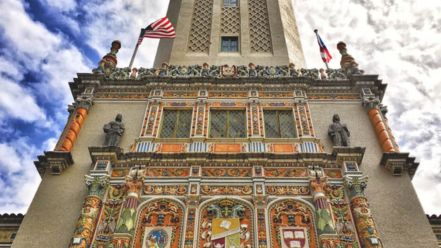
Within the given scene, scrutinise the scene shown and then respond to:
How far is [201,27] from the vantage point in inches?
787

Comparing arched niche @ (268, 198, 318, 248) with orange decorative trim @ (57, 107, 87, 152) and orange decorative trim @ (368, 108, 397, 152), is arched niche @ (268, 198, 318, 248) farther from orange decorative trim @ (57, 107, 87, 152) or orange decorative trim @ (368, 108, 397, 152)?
orange decorative trim @ (57, 107, 87, 152)

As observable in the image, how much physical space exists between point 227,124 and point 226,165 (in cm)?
209

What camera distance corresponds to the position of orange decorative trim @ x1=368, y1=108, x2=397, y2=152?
12.8 m

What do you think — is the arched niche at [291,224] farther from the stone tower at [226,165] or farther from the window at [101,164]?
the window at [101,164]

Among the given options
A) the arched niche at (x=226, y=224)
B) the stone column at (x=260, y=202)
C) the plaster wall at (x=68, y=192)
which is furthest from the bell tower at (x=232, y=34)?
the arched niche at (x=226, y=224)

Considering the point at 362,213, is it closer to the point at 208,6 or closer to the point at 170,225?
the point at 170,225

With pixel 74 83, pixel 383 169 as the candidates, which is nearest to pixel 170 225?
pixel 383 169

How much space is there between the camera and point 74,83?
1592cm

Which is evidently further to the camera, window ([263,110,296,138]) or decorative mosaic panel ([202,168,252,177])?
window ([263,110,296,138])

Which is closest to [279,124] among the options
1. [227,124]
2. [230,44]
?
[227,124]

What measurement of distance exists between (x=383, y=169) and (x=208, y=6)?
12.8m

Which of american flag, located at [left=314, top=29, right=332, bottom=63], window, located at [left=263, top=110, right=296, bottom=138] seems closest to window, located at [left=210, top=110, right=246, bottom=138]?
window, located at [left=263, top=110, right=296, bottom=138]

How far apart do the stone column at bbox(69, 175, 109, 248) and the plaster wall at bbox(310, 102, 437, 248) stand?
23.0 ft

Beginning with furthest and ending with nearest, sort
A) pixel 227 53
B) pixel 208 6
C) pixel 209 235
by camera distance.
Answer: pixel 208 6
pixel 227 53
pixel 209 235
